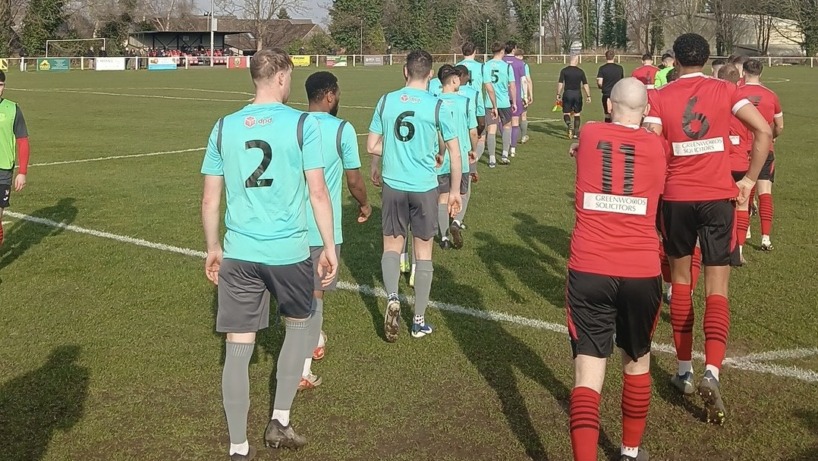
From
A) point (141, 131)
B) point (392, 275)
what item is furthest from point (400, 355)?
point (141, 131)

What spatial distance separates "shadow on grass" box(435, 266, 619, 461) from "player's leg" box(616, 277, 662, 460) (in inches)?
15.0

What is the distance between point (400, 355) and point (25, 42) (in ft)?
265

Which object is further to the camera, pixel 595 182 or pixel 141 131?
pixel 141 131

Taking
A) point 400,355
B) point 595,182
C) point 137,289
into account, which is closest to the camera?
point 595,182

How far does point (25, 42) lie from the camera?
7506cm

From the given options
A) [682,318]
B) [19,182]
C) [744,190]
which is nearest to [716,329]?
[682,318]

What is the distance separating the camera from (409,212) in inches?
254

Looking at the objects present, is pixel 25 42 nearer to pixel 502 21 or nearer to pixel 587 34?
pixel 502 21

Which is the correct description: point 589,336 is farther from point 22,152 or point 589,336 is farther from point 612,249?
point 22,152

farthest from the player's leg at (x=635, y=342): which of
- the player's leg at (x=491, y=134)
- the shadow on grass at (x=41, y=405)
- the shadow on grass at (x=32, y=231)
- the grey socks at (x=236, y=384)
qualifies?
the player's leg at (x=491, y=134)

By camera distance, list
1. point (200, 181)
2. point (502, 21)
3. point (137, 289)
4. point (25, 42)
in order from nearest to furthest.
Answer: point (137, 289)
point (200, 181)
point (25, 42)
point (502, 21)

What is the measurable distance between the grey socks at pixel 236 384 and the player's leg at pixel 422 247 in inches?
89.5

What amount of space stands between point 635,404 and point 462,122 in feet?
17.5

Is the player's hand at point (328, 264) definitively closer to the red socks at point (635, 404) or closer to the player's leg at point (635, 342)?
the player's leg at point (635, 342)
